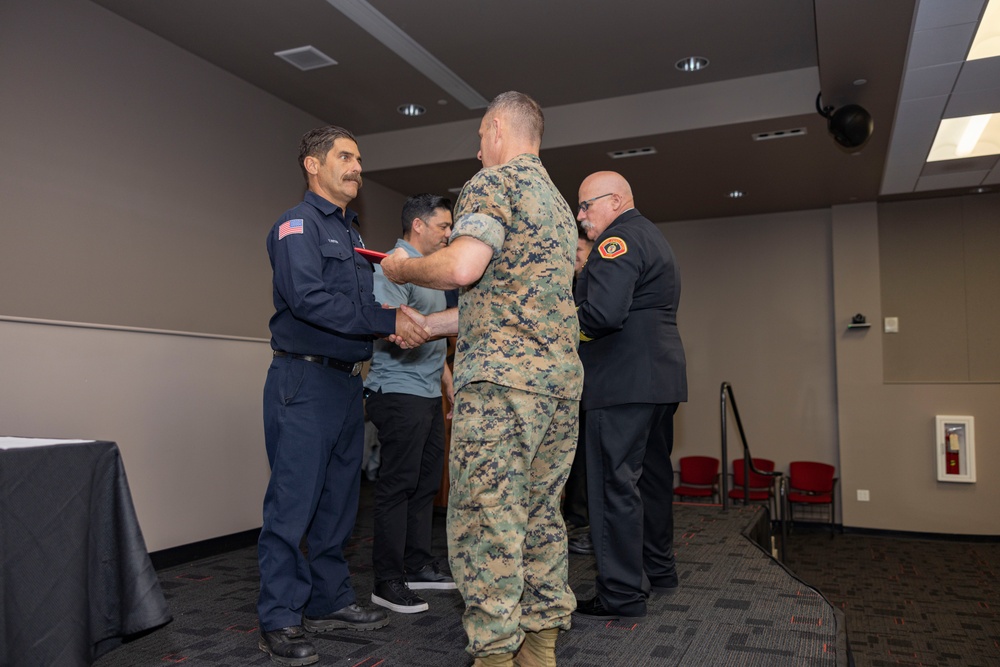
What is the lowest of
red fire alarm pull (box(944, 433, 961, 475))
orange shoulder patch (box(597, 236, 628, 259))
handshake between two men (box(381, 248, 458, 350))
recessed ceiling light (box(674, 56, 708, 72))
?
red fire alarm pull (box(944, 433, 961, 475))

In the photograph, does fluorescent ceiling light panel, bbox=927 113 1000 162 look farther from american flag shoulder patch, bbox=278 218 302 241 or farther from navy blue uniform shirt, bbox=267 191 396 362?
american flag shoulder patch, bbox=278 218 302 241

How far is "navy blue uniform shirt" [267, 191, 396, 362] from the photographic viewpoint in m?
2.29

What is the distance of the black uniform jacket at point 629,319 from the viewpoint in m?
2.53

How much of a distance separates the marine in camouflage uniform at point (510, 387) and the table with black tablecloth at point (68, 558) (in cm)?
78

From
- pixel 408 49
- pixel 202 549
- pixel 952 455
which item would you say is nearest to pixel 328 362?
pixel 202 549

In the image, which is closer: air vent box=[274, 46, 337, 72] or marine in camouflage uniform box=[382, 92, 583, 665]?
marine in camouflage uniform box=[382, 92, 583, 665]

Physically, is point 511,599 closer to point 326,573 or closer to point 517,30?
point 326,573

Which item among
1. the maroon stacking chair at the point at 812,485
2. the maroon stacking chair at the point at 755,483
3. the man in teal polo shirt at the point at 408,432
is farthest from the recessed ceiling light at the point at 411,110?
the maroon stacking chair at the point at 812,485

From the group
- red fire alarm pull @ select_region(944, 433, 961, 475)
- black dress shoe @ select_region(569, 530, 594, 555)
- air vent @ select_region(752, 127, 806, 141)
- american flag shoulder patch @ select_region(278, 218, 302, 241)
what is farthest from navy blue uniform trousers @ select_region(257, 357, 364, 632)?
red fire alarm pull @ select_region(944, 433, 961, 475)

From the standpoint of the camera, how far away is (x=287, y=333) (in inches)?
94.1

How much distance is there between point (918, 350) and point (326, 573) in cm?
717

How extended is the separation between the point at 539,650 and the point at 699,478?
6.28 meters

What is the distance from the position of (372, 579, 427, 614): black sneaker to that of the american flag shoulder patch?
1373mm

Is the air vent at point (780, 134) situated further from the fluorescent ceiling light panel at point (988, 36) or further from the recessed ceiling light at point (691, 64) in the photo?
the fluorescent ceiling light panel at point (988, 36)
